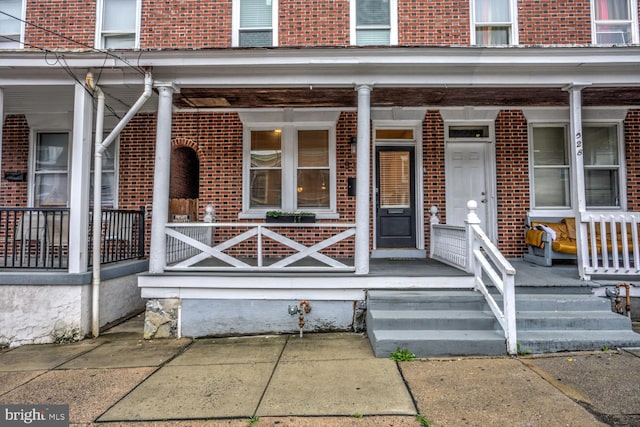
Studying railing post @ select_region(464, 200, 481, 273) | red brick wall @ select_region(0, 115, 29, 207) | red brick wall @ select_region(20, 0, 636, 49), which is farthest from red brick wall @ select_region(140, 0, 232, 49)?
railing post @ select_region(464, 200, 481, 273)

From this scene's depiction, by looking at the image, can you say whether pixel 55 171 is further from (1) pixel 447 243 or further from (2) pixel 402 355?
(1) pixel 447 243

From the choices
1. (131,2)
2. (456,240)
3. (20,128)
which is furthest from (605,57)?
(20,128)

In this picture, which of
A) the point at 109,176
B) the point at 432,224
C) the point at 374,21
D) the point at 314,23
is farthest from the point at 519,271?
the point at 109,176

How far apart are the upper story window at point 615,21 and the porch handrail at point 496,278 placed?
524cm

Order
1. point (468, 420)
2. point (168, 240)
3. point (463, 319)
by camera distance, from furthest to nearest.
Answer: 1. point (168, 240)
2. point (463, 319)
3. point (468, 420)

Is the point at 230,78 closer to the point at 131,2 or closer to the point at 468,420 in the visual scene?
the point at 131,2

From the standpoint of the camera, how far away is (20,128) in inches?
287

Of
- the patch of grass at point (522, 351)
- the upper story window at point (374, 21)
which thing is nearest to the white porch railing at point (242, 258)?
the patch of grass at point (522, 351)

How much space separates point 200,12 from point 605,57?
6899 mm

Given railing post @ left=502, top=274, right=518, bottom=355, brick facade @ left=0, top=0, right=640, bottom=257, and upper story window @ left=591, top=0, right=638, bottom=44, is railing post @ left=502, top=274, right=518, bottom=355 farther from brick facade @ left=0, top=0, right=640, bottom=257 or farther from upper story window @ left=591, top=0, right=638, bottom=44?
upper story window @ left=591, top=0, right=638, bottom=44

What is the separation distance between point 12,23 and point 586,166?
11.7m

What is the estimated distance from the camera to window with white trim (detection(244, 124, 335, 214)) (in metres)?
7.18

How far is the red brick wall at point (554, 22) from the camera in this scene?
7.03 metres

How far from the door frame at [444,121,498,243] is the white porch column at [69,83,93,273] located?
20.1ft
